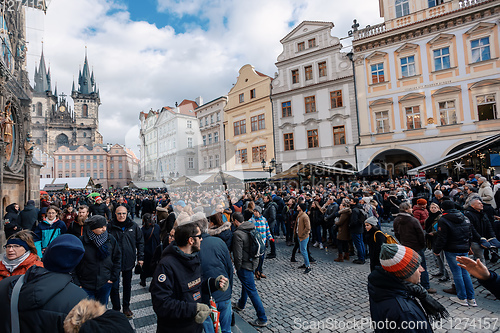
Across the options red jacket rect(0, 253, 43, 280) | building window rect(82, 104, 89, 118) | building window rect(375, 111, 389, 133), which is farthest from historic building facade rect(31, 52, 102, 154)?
red jacket rect(0, 253, 43, 280)

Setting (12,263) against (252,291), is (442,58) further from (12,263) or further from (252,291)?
(12,263)

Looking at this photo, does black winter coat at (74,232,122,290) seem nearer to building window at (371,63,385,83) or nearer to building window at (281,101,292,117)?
building window at (371,63,385,83)

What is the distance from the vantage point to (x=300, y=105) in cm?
2498

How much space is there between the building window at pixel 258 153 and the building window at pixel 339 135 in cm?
723

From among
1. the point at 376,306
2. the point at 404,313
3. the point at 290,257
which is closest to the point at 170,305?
the point at 376,306

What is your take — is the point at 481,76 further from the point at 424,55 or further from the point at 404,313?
the point at 404,313

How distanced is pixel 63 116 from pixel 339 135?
345 ft

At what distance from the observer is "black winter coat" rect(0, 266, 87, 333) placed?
1.64m

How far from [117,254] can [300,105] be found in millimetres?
23188

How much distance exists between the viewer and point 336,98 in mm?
23203

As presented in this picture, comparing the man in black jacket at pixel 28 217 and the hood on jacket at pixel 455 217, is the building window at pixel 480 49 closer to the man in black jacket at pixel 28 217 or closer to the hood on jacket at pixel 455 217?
the hood on jacket at pixel 455 217

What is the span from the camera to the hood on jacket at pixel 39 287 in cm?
167

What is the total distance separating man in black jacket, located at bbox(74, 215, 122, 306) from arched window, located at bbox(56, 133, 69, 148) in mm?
108323

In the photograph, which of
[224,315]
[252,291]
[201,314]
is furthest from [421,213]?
[201,314]
